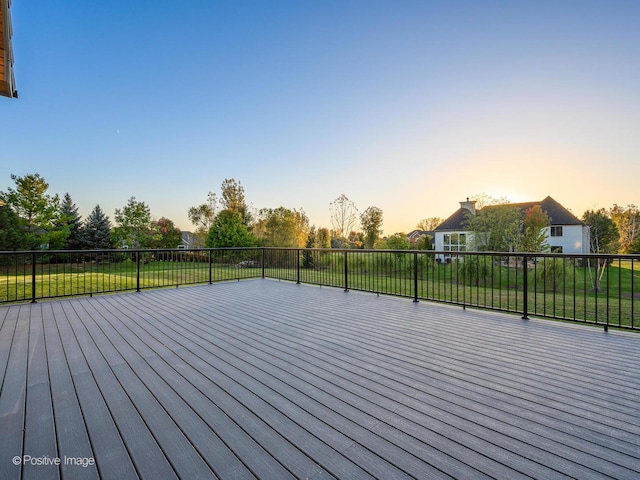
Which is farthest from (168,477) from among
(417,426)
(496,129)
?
(496,129)

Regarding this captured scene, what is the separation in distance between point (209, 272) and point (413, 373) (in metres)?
5.91

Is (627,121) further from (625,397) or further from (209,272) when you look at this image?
(209,272)

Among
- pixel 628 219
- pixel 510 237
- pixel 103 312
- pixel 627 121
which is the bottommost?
pixel 103 312

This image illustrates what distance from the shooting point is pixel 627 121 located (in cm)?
764

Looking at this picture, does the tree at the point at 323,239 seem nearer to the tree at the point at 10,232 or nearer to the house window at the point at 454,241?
the house window at the point at 454,241

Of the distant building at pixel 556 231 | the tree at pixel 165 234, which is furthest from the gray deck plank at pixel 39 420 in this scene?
the tree at pixel 165 234

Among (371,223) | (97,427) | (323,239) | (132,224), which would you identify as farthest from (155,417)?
(132,224)

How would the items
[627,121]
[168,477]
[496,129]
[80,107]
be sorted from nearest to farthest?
[168,477] → [627,121] → [496,129] → [80,107]

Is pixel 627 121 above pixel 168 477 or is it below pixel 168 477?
above

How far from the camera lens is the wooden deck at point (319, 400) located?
48.6 inches

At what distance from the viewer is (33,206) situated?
17.8 metres

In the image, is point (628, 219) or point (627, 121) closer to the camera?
point (627, 121)

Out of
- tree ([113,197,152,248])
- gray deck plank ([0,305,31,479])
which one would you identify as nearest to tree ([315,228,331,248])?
tree ([113,197,152,248])

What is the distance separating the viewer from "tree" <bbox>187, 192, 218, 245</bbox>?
20.2 meters
